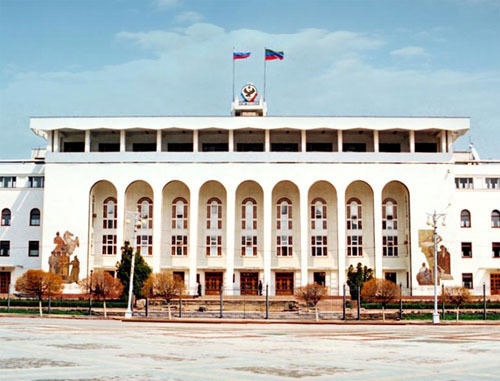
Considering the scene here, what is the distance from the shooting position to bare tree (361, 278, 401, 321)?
129ft

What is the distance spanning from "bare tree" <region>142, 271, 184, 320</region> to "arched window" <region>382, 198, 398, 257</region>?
65.3 ft

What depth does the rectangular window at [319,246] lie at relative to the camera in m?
55.0

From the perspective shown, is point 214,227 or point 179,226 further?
point 214,227

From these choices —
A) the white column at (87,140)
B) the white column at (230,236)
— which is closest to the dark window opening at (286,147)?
the white column at (230,236)

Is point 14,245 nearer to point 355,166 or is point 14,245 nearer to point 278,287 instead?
point 278,287

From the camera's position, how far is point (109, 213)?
181ft

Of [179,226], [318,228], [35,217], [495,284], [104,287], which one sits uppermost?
[35,217]

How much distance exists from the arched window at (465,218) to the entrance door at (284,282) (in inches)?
565

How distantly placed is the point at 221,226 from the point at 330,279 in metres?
9.79

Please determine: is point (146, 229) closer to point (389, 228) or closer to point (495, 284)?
point (389, 228)

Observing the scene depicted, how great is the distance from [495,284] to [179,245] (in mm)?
25306

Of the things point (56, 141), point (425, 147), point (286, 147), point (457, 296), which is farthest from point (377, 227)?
point (56, 141)

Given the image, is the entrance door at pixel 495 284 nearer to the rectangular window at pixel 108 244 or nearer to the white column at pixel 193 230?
the white column at pixel 193 230

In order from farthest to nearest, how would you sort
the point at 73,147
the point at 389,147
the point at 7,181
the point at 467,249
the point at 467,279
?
the point at 73,147
the point at 389,147
the point at 7,181
the point at 467,249
the point at 467,279
